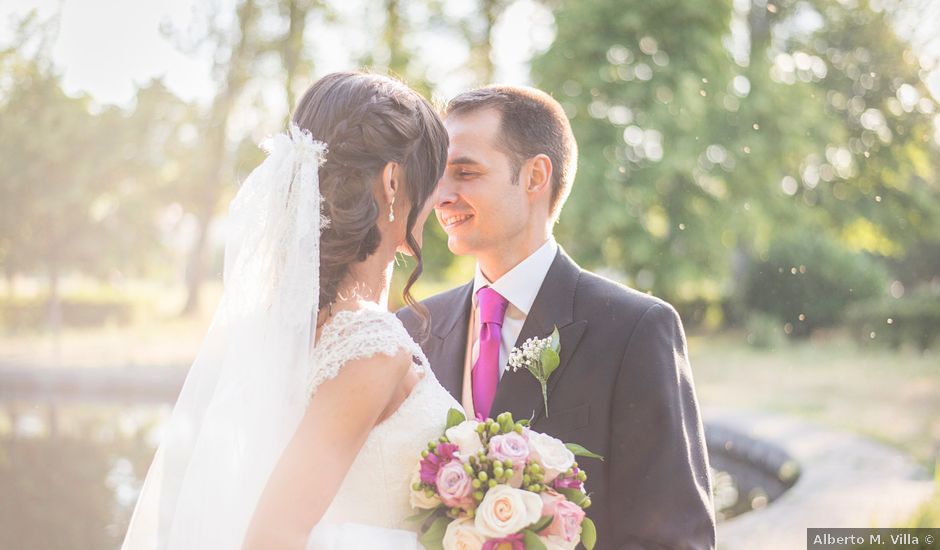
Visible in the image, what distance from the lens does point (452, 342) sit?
2885 millimetres

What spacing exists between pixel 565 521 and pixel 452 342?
1.10m

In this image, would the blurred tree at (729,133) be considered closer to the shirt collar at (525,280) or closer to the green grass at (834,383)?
the green grass at (834,383)

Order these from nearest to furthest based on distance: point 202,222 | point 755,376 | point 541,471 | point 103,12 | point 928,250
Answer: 1. point 541,471
2. point 103,12
3. point 202,222
4. point 755,376
5. point 928,250

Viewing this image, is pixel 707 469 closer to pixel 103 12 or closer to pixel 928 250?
pixel 103 12

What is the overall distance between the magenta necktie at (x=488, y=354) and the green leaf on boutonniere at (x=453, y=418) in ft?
1.83

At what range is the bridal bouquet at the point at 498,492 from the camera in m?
1.82

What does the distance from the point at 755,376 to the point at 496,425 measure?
1375 cm

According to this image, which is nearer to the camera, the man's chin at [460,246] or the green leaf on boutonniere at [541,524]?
the green leaf on boutonniere at [541,524]

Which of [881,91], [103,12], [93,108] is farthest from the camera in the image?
[881,91]

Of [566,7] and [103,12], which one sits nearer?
[103,12]

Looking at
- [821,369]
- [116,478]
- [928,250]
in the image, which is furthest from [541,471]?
[928,250]

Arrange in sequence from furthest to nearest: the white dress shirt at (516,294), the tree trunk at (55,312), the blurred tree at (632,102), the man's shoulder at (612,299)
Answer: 1. the blurred tree at (632,102)
2. the tree trunk at (55,312)
3. the white dress shirt at (516,294)
4. the man's shoulder at (612,299)

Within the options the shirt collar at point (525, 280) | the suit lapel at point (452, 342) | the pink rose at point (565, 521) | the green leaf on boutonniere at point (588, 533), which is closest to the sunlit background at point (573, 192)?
the suit lapel at point (452, 342)

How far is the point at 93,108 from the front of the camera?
481 inches
